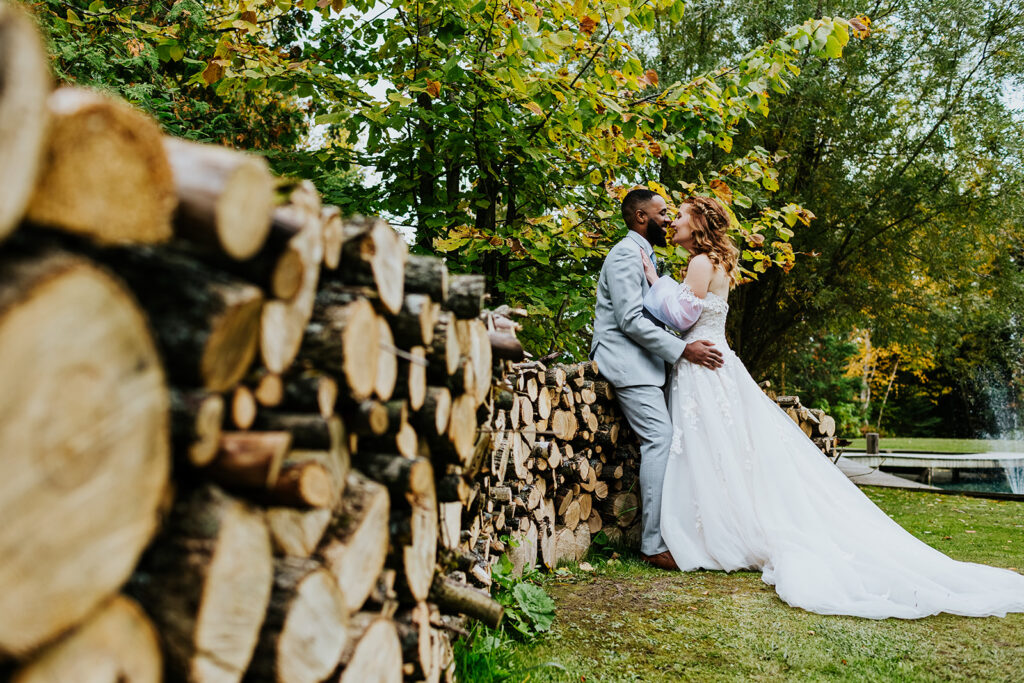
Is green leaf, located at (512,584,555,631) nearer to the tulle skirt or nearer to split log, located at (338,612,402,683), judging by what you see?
the tulle skirt

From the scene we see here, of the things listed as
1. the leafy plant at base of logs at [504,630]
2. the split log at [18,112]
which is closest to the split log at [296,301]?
the split log at [18,112]

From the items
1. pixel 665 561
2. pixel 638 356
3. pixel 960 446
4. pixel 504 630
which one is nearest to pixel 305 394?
pixel 504 630

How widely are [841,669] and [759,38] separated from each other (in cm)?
861

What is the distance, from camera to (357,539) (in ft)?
4.85

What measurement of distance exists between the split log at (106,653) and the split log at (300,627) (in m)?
0.21

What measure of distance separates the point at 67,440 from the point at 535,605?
2.50 meters

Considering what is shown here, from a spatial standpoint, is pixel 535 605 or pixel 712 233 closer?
pixel 535 605

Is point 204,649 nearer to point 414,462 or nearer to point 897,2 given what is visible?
point 414,462

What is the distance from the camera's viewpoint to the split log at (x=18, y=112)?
724 mm

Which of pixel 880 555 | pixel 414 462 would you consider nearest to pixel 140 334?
pixel 414 462

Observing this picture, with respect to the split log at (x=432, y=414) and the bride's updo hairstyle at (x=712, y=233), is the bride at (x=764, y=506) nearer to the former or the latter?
the bride's updo hairstyle at (x=712, y=233)

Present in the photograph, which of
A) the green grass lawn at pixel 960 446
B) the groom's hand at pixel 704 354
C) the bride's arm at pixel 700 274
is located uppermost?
the bride's arm at pixel 700 274

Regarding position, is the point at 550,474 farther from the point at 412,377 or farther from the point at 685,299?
the point at 412,377

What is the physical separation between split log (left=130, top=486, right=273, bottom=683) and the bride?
284 cm
